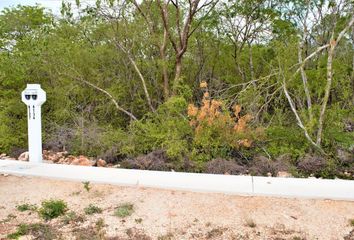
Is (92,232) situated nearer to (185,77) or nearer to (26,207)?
(26,207)

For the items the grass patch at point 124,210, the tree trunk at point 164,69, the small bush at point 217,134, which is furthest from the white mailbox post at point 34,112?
the tree trunk at point 164,69

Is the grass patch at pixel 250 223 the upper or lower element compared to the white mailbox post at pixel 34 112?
lower

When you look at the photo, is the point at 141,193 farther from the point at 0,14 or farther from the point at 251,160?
the point at 0,14

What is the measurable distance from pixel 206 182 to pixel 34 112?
3.31m

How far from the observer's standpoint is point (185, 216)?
410 cm

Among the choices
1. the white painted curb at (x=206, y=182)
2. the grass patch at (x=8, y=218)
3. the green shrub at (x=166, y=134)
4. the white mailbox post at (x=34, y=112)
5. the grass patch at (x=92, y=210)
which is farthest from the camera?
the green shrub at (x=166, y=134)

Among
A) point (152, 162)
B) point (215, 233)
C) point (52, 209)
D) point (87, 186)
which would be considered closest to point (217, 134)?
point (152, 162)

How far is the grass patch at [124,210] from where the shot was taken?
4.14 m

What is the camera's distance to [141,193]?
4863 millimetres

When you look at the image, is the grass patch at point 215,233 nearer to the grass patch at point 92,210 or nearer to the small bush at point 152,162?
the grass patch at point 92,210

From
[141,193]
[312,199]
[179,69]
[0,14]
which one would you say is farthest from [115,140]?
[0,14]

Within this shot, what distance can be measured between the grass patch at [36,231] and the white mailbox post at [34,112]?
3053 millimetres

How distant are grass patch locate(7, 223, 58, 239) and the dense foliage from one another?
2.94 metres

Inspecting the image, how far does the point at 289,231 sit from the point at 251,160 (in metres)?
3.06
